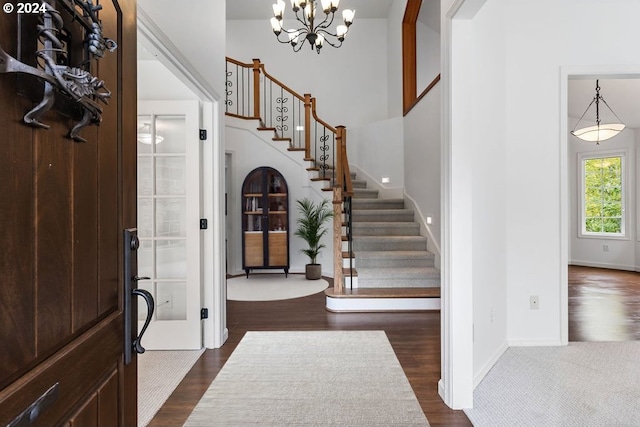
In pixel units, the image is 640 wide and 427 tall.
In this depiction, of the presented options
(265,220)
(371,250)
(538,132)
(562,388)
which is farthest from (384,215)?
(562,388)

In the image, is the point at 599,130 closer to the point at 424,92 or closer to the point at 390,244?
the point at 424,92

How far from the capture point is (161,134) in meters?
2.93

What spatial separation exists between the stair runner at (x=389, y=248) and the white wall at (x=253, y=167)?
1.05 metres

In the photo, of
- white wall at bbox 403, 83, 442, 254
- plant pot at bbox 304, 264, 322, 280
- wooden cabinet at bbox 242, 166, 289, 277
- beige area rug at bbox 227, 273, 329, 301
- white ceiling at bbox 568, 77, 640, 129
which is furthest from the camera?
wooden cabinet at bbox 242, 166, 289, 277

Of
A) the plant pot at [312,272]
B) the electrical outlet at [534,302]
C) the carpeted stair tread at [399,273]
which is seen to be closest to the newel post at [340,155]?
the carpeted stair tread at [399,273]

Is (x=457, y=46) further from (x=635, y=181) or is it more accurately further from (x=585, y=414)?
(x=635, y=181)

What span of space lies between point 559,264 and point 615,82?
3505mm

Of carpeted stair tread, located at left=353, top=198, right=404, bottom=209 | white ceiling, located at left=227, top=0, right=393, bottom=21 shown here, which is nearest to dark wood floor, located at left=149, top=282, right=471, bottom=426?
carpeted stair tread, located at left=353, top=198, right=404, bottom=209

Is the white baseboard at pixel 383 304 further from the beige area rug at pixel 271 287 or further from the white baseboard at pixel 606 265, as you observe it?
the white baseboard at pixel 606 265

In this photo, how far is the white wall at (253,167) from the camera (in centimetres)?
608

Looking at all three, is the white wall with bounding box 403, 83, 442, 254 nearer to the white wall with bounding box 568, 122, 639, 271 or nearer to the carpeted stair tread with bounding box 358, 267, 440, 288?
the carpeted stair tread with bounding box 358, 267, 440, 288

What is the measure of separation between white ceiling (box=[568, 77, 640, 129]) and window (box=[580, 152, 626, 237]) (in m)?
0.82

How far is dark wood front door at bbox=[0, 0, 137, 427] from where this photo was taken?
0.57 meters

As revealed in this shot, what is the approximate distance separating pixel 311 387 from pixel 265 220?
377 centimetres
